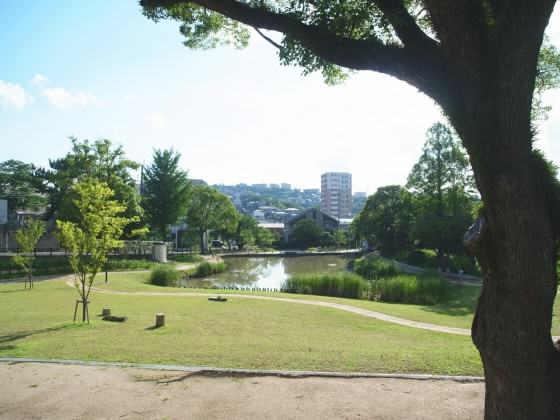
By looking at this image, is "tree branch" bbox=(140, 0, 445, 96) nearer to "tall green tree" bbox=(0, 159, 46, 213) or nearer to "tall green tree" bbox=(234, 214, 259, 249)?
"tall green tree" bbox=(0, 159, 46, 213)

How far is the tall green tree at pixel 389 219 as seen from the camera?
139ft

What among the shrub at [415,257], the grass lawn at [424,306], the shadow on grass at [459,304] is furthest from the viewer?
the shrub at [415,257]

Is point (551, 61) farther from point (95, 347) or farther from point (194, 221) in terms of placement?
point (194, 221)

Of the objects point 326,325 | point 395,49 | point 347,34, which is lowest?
point 326,325

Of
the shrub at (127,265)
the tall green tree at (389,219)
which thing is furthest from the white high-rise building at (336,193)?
the shrub at (127,265)

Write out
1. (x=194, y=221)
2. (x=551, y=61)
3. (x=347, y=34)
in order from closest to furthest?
(x=347, y=34)
(x=551, y=61)
(x=194, y=221)

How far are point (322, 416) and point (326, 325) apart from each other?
7778mm

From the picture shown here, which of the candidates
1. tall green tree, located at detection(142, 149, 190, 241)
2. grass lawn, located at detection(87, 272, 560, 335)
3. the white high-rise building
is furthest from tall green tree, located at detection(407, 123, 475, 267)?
the white high-rise building

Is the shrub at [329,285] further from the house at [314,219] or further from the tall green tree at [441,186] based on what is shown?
the house at [314,219]

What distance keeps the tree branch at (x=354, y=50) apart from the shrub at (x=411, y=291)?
58.7ft

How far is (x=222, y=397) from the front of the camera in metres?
6.23

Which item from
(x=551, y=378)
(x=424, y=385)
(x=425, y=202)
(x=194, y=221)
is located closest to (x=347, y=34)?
(x=551, y=378)

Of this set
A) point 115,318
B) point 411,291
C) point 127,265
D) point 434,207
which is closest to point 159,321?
point 115,318

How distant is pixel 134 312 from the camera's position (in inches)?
588
